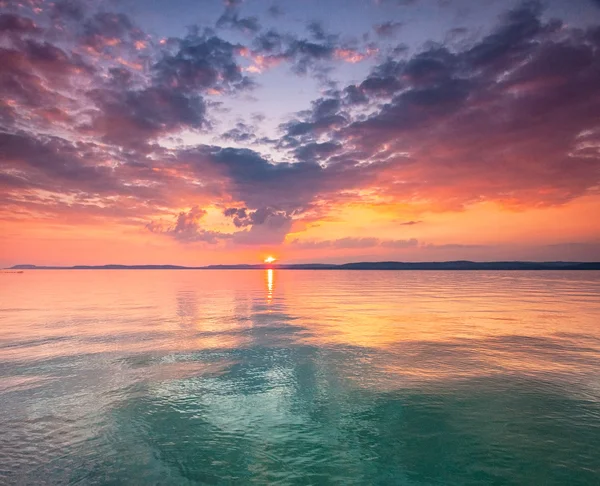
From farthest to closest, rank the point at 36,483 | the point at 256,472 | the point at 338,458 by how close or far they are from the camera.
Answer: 1. the point at 338,458
2. the point at 256,472
3. the point at 36,483

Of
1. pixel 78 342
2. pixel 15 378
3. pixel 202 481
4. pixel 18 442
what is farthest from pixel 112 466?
pixel 78 342

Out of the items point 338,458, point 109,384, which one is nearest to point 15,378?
point 109,384

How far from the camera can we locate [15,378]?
47.7 feet

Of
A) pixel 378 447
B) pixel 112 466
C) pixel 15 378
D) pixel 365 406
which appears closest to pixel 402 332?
pixel 365 406

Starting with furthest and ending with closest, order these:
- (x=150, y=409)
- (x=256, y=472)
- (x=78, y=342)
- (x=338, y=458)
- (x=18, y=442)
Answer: (x=78, y=342), (x=150, y=409), (x=18, y=442), (x=338, y=458), (x=256, y=472)

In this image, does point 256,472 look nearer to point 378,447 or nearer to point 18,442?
point 378,447

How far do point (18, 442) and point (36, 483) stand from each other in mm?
2457

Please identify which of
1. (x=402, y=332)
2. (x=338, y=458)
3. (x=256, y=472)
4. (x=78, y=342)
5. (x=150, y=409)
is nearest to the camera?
(x=256, y=472)

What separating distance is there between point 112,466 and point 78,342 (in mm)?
15670

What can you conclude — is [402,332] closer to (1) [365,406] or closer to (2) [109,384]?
(1) [365,406]

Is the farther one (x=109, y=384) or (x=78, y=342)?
(x=78, y=342)

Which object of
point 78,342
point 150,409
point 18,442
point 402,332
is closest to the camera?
point 18,442

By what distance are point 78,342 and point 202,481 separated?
17412 mm

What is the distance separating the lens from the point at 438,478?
7.90m
